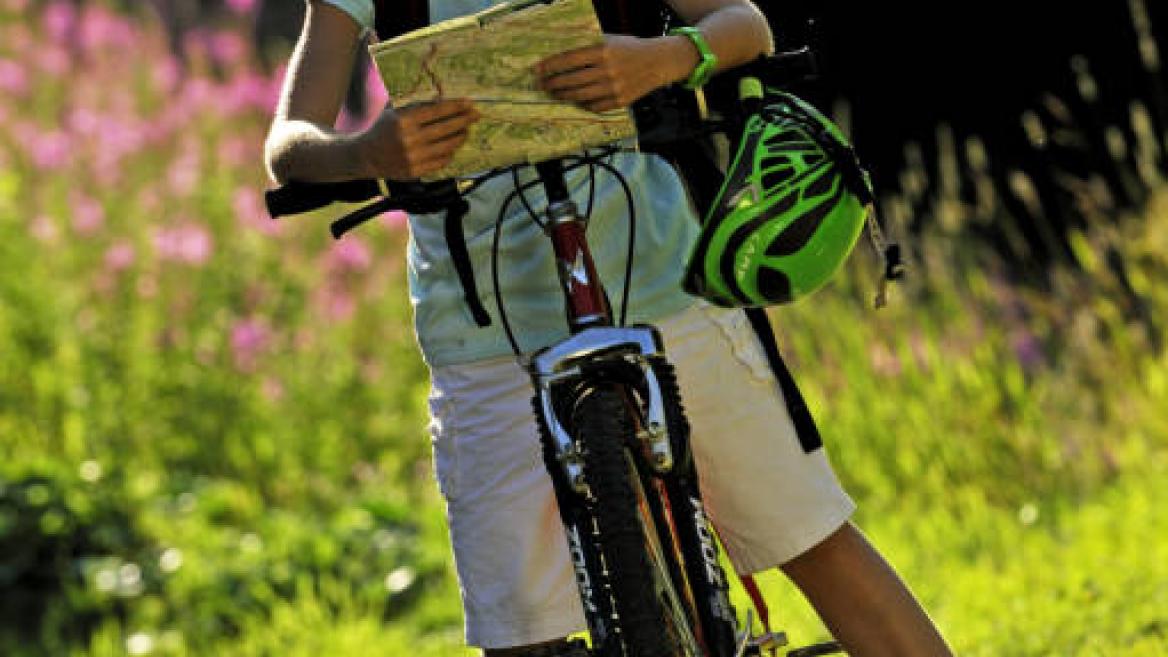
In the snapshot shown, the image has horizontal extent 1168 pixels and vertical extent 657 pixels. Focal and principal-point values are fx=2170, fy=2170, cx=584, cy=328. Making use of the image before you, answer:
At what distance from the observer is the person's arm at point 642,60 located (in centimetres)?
274

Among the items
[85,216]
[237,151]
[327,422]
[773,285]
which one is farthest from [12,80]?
[773,285]

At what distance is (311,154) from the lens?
2984mm

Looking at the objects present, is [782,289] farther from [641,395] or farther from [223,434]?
[223,434]

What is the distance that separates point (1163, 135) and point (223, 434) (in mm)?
4233

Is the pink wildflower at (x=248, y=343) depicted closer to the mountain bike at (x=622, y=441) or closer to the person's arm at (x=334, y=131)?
the person's arm at (x=334, y=131)

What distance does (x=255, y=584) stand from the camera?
6.38m

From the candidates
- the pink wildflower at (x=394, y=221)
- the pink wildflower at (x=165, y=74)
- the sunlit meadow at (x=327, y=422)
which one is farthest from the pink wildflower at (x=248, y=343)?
the pink wildflower at (x=165, y=74)

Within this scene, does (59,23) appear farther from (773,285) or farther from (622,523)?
(622,523)

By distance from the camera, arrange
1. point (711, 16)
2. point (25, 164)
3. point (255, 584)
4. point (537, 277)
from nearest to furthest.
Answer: point (711, 16)
point (537, 277)
point (255, 584)
point (25, 164)

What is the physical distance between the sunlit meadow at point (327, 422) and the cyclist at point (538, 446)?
1388mm

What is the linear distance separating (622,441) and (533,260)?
0.56 m

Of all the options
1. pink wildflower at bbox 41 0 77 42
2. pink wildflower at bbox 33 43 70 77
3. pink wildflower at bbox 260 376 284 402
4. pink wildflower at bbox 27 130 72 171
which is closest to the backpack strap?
pink wildflower at bbox 260 376 284 402

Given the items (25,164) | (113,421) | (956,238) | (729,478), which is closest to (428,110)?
(729,478)

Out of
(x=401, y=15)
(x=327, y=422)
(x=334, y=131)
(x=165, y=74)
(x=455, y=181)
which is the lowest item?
(x=327, y=422)
